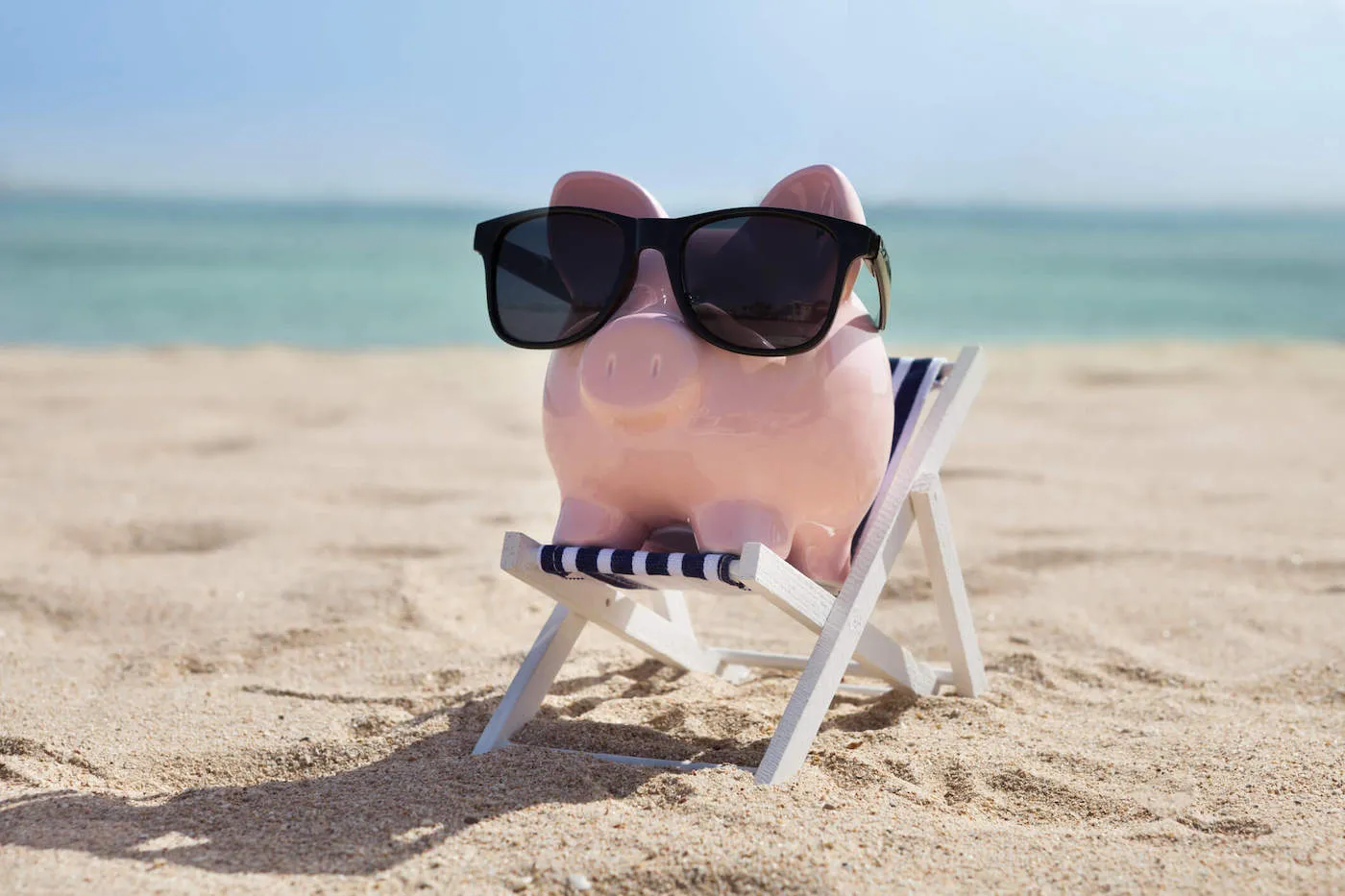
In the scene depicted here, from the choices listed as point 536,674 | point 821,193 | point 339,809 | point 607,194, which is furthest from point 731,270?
point 339,809

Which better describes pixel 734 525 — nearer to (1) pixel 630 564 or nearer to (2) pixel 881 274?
(1) pixel 630 564

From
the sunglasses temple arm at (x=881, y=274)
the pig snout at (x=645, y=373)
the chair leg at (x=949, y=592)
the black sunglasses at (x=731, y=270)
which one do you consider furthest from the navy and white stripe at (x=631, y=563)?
the chair leg at (x=949, y=592)

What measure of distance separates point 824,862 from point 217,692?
76.6 inches

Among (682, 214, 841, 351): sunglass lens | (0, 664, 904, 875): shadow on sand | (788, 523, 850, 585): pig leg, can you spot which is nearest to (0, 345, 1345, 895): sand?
(0, 664, 904, 875): shadow on sand

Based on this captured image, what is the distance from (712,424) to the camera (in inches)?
104

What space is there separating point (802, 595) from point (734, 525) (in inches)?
8.2

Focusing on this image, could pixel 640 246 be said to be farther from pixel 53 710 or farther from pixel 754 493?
pixel 53 710

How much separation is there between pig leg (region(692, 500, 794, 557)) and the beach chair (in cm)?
5

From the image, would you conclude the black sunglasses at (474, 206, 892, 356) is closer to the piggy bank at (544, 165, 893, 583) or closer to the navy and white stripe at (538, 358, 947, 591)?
the piggy bank at (544, 165, 893, 583)

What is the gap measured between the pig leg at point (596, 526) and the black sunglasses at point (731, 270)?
35cm

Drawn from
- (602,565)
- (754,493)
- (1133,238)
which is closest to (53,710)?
(602,565)

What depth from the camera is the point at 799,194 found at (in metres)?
2.74

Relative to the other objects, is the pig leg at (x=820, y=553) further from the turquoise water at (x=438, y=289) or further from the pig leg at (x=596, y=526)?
the turquoise water at (x=438, y=289)

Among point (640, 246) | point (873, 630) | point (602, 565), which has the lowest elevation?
point (873, 630)
